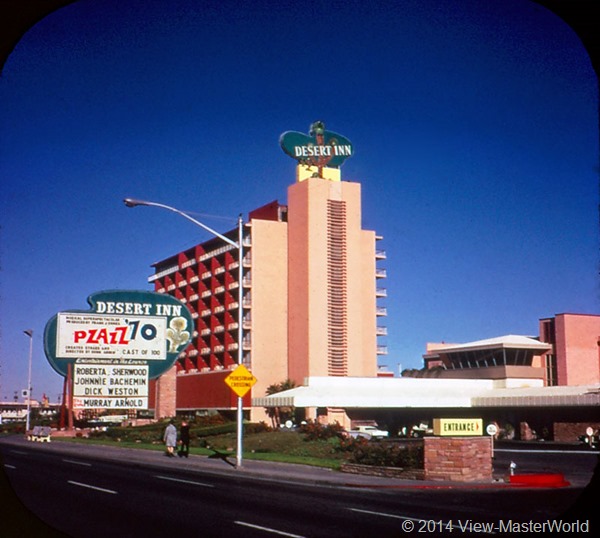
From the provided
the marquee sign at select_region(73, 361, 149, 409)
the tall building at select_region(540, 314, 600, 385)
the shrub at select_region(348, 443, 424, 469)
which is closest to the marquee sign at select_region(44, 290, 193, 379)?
the marquee sign at select_region(73, 361, 149, 409)

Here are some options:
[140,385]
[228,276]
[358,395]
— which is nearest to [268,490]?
[140,385]

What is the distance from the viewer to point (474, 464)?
23.6 m

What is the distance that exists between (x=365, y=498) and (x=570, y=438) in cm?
→ 4128

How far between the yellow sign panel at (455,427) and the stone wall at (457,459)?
25 cm

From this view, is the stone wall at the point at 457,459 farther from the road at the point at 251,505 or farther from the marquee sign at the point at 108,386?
the marquee sign at the point at 108,386

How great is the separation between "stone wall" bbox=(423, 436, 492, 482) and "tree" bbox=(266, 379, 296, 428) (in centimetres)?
5371

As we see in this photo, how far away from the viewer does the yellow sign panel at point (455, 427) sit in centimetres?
2370

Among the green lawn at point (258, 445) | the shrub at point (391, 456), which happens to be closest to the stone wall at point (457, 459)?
the shrub at point (391, 456)

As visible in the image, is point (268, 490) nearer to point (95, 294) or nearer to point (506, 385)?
point (95, 294)

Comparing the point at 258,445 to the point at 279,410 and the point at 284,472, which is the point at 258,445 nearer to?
the point at 284,472

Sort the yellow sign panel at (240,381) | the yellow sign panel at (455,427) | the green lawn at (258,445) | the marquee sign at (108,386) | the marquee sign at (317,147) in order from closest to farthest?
the yellow sign panel at (455,427), the yellow sign panel at (240,381), the marquee sign at (108,386), the green lawn at (258,445), the marquee sign at (317,147)

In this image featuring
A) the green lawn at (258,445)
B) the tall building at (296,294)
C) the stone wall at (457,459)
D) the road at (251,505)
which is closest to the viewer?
the road at (251,505)

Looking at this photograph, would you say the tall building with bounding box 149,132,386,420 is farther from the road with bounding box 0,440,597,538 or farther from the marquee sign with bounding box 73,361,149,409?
the road with bounding box 0,440,597,538

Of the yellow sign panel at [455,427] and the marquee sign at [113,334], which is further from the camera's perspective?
the marquee sign at [113,334]
